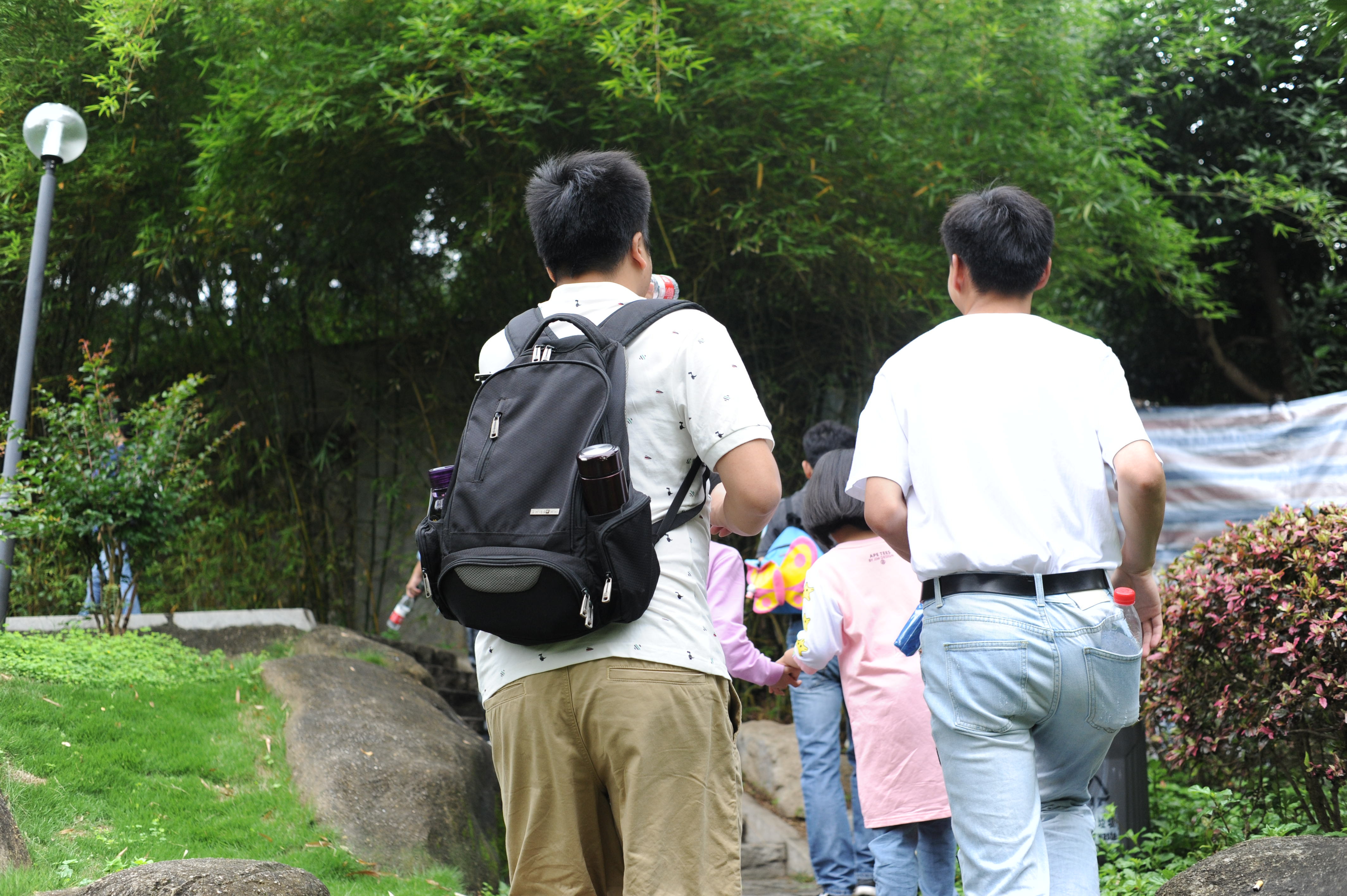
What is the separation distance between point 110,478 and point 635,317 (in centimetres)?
410

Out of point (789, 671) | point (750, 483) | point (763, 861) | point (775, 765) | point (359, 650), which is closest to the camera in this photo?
point (750, 483)

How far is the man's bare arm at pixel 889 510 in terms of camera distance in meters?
1.82

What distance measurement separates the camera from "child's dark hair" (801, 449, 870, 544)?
9.71ft

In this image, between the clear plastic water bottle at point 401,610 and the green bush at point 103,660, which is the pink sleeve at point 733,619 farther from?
the clear plastic water bottle at point 401,610

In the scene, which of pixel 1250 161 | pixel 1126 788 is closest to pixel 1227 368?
pixel 1250 161

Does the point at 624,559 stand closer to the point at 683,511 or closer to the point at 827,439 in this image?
the point at 683,511

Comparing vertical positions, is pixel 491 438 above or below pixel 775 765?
above

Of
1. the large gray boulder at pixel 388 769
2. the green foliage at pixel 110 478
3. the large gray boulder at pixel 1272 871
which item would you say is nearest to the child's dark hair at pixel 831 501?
the large gray boulder at pixel 1272 871

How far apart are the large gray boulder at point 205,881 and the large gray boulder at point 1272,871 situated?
188 cm

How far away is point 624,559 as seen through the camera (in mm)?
1431

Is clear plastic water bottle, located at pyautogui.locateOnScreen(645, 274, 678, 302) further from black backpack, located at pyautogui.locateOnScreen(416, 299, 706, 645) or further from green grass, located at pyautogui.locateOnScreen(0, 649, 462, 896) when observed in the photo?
green grass, located at pyautogui.locateOnScreen(0, 649, 462, 896)

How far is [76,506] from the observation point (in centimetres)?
480

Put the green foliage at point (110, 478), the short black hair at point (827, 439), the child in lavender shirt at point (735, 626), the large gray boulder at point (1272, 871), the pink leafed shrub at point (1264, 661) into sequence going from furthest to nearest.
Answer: the green foliage at point (110, 478)
the short black hair at point (827, 439)
the pink leafed shrub at point (1264, 661)
the child in lavender shirt at point (735, 626)
the large gray boulder at point (1272, 871)

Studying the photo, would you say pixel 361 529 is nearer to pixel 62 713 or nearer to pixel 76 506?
pixel 76 506
